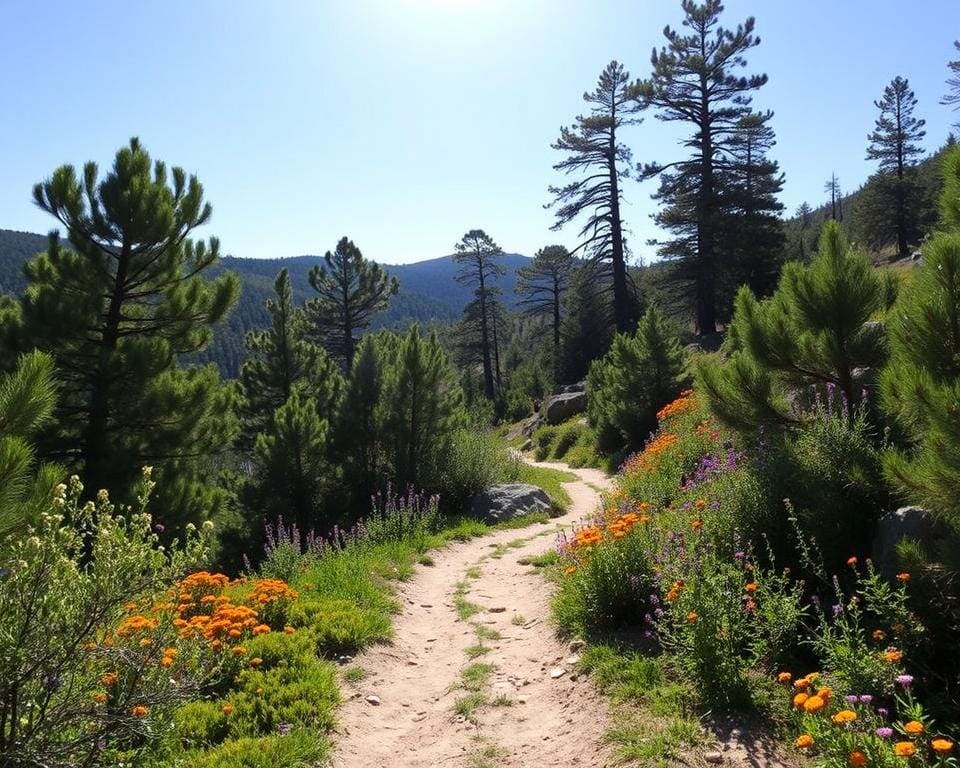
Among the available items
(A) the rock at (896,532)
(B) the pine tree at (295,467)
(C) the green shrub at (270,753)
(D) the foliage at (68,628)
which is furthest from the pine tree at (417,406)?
(D) the foliage at (68,628)

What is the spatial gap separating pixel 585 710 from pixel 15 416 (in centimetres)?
362

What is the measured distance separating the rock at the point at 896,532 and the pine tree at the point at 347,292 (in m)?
26.6

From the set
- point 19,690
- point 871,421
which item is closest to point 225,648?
point 19,690

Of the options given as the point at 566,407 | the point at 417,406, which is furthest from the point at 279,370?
the point at 566,407

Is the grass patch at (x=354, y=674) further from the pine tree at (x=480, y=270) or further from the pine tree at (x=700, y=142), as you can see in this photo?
the pine tree at (x=480, y=270)

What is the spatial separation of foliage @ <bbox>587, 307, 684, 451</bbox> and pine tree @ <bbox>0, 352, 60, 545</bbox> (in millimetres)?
14385

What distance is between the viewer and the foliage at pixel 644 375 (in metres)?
15.8

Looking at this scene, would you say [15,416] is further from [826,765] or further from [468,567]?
[468,567]

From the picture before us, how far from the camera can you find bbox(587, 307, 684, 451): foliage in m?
15.8

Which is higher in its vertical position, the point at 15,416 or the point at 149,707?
the point at 15,416

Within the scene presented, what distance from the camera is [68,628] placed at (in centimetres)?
246

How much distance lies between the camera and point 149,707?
2.82 meters

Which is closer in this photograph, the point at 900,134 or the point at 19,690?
the point at 19,690

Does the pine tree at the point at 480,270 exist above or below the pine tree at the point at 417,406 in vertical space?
above
